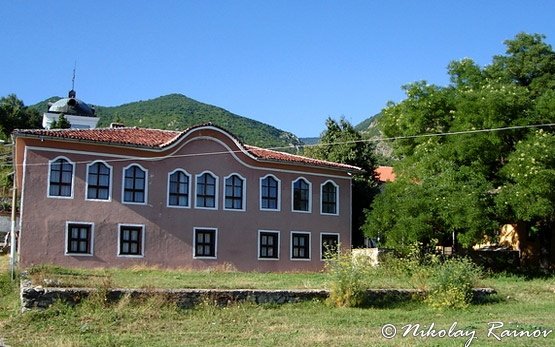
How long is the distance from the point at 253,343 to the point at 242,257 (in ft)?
56.0

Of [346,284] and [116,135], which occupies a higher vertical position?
[116,135]

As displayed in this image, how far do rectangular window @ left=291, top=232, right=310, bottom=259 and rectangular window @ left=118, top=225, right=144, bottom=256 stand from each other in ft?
23.9

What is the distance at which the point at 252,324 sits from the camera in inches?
563

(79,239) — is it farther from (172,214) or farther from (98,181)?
(172,214)

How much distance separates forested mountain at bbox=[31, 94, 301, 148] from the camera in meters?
72.5

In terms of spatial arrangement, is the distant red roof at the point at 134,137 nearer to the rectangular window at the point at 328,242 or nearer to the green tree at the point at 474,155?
the rectangular window at the point at 328,242

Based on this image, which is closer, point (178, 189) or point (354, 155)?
point (178, 189)

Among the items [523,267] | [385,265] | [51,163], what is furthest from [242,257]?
[523,267]

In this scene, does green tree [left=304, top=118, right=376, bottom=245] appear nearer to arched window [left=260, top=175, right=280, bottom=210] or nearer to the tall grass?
arched window [left=260, top=175, right=280, bottom=210]

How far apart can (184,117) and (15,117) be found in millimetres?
22726

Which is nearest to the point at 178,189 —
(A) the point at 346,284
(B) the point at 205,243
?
(B) the point at 205,243

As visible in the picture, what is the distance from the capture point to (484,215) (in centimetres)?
2584

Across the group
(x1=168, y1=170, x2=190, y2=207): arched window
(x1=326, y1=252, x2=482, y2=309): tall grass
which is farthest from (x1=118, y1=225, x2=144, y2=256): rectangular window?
(x1=326, y1=252, x2=482, y2=309): tall grass

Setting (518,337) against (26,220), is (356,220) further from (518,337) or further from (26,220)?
(518,337)
